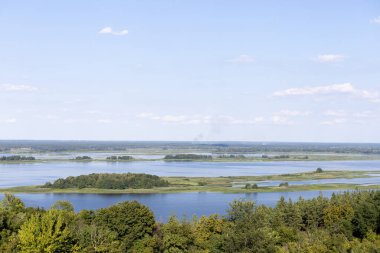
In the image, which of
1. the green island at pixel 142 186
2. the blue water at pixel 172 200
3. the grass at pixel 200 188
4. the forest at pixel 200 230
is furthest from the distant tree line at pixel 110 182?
the forest at pixel 200 230

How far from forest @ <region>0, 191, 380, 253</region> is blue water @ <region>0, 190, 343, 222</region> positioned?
41.8 feet

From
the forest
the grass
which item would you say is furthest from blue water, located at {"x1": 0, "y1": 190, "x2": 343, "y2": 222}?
the forest

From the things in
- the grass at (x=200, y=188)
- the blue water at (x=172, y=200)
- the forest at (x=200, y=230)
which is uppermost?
the forest at (x=200, y=230)

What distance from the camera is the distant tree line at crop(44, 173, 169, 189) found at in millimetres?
57812

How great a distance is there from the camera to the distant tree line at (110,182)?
190 ft

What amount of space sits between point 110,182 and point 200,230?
34.5 m

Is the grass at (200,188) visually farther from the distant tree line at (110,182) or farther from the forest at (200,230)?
the forest at (200,230)

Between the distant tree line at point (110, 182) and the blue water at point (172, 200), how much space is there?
4.27 metres

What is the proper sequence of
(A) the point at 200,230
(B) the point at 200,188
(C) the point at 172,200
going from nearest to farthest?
(A) the point at 200,230
(C) the point at 172,200
(B) the point at 200,188

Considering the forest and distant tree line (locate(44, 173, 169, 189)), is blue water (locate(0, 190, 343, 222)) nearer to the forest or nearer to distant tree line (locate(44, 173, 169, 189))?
distant tree line (locate(44, 173, 169, 189))

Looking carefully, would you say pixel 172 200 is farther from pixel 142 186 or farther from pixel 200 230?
pixel 200 230

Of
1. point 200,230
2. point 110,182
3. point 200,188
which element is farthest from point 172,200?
point 200,230

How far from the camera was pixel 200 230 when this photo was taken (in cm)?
2556

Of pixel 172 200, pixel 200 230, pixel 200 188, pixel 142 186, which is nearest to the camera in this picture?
pixel 200 230
